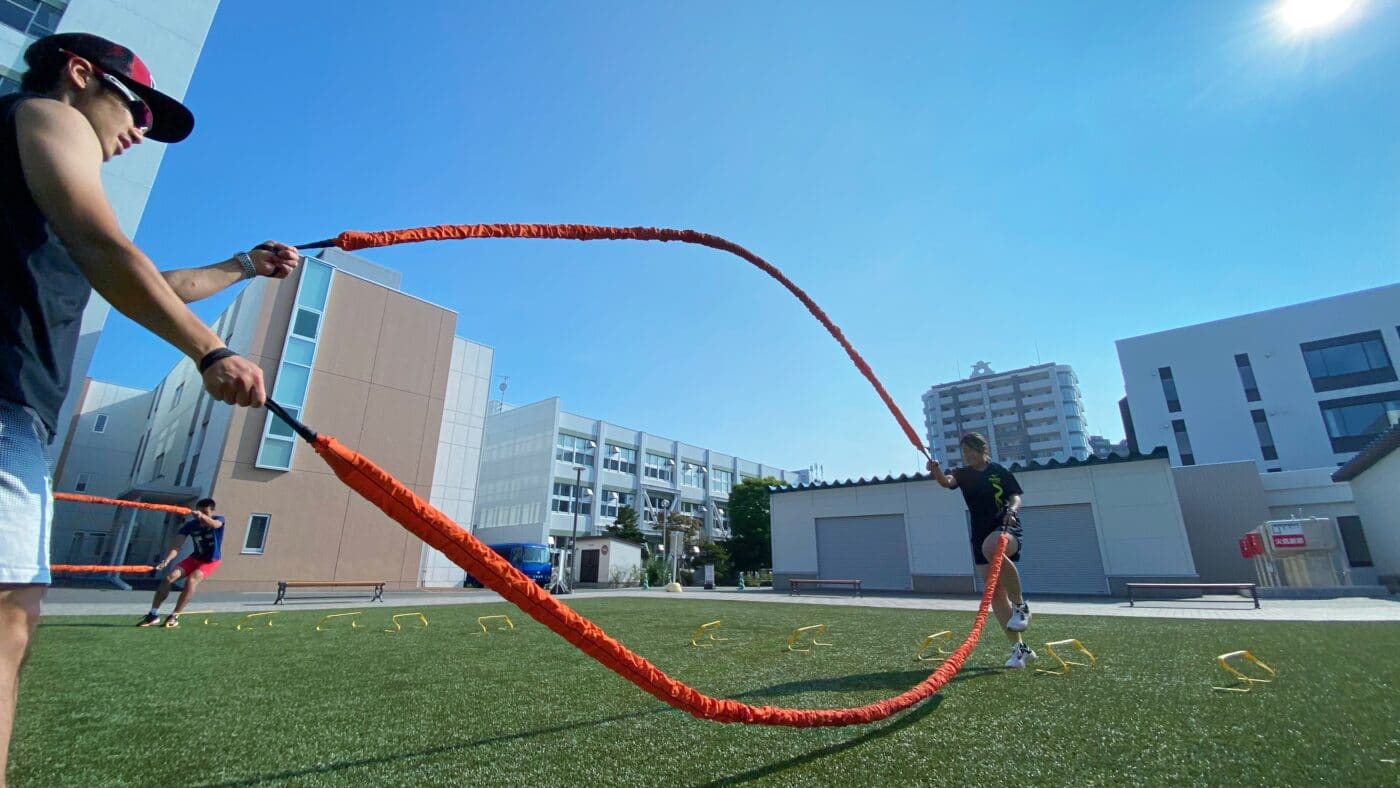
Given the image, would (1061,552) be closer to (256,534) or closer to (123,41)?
(256,534)

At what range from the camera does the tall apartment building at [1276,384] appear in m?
33.2

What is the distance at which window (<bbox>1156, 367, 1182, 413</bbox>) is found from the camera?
127ft

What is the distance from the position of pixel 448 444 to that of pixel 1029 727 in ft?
102

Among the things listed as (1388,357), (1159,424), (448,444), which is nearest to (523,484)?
(448,444)

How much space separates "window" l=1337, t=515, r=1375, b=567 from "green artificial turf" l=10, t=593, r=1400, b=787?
91.1ft

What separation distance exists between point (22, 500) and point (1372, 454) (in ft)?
86.8

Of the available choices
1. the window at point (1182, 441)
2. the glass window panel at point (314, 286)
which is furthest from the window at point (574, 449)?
the window at point (1182, 441)

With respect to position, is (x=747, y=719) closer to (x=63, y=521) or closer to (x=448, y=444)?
(x=448, y=444)

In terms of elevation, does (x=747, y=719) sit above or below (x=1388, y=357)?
below

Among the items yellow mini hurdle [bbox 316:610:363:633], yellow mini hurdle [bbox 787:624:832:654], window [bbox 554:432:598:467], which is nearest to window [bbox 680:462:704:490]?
window [bbox 554:432:598:467]

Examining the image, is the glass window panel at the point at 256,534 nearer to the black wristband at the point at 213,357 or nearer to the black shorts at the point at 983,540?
the black shorts at the point at 983,540

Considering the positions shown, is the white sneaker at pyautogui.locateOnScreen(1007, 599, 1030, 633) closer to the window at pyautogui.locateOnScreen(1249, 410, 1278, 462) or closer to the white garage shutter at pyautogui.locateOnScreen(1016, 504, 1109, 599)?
the white garage shutter at pyautogui.locateOnScreen(1016, 504, 1109, 599)

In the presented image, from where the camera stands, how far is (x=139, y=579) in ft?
71.5

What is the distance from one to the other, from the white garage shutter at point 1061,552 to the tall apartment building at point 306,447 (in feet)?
78.1
